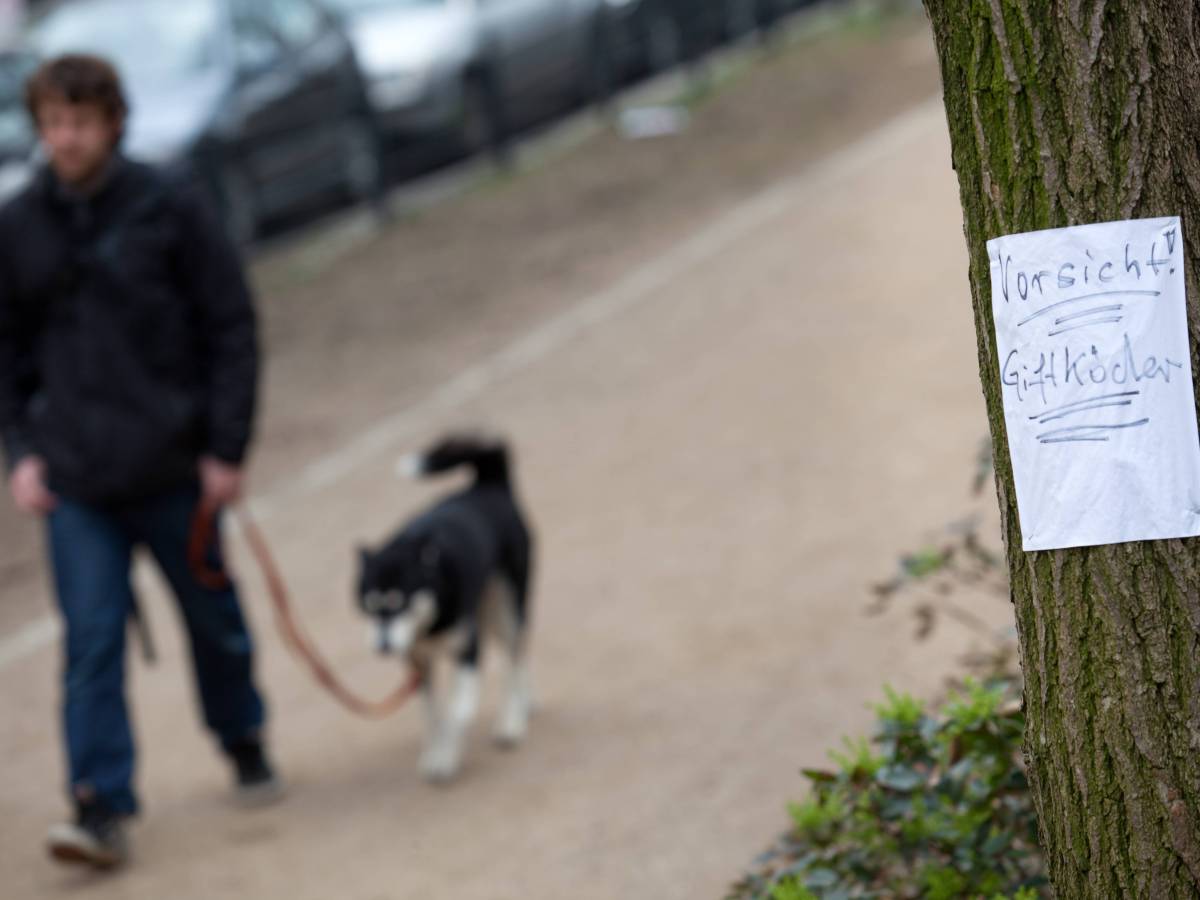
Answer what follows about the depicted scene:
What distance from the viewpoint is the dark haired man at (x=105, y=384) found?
518cm

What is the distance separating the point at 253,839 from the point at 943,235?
6.66 meters

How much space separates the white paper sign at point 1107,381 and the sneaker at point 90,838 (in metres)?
3.55

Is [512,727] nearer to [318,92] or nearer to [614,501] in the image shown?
[614,501]

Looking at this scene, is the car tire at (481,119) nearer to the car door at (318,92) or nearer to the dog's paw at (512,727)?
the car door at (318,92)

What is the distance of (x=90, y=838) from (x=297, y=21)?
9435 mm

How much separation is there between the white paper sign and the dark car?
9958mm

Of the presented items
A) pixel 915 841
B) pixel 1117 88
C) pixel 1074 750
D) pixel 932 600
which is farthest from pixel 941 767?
pixel 932 600

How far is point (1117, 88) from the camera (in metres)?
2.30

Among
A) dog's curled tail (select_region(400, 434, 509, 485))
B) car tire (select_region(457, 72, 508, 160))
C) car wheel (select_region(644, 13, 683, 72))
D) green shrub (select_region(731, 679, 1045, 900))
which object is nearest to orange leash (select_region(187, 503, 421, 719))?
dog's curled tail (select_region(400, 434, 509, 485))

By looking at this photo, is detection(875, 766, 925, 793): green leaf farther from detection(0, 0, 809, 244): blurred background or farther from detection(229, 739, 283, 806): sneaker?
detection(0, 0, 809, 244): blurred background

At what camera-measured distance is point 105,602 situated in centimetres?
521

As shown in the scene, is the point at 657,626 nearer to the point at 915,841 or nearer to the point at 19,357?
the point at 19,357

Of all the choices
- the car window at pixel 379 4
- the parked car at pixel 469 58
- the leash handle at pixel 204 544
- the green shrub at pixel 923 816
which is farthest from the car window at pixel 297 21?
the green shrub at pixel 923 816

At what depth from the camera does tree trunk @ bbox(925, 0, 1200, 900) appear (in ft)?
7.58
